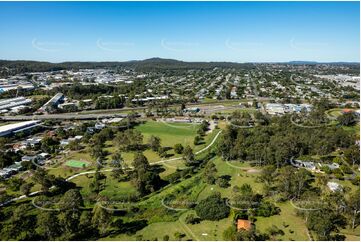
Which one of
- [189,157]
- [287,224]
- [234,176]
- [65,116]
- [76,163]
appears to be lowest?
[287,224]

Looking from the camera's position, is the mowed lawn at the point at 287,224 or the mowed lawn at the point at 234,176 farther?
the mowed lawn at the point at 234,176

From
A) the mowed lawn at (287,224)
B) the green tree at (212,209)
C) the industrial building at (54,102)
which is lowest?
the mowed lawn at (287,224)

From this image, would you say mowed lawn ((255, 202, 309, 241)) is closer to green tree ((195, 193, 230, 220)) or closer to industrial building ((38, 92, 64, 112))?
green tree ((195, 193, 230, 220))

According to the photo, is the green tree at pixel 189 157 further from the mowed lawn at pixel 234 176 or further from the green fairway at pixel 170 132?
the green fairway at pixel 170 132

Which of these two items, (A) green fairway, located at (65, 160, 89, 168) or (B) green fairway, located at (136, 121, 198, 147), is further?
(B) green fairway, located at (136, 121, 198, 147)

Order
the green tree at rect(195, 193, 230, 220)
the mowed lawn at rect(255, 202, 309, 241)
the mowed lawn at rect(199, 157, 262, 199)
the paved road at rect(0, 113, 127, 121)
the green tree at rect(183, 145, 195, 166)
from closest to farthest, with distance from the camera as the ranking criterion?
the mowed lawn at rect(255, 202, 309, 241), the green tree at rect(195, 193, 230, 220), the mowed lawn at rect(199, 157, 262, 199), the green tree at rect(183, 145, 195, 166), the paved road at rect(0, 113, 127, 121)

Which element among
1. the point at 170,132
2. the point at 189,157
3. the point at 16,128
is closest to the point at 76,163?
the point at 189,157

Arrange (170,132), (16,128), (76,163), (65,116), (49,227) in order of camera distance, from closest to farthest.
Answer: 1. (49,227)
2. (76,163)
3. (16,128)
4. (170,132)
5. (65,116)

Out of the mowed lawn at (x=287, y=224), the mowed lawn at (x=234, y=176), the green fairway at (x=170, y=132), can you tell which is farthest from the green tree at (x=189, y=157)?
the mowed lawn at (x=287, y=224)

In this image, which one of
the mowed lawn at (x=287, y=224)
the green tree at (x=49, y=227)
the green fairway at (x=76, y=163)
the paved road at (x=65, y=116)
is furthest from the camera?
the paved road at (x=65, y=116)

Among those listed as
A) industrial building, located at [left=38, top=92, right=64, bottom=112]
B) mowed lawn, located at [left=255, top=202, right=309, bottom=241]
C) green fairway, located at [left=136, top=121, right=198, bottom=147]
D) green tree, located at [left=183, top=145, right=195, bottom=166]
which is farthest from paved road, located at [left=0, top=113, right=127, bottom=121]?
mowed lawn, located at [left=255, top=202, right=309, bottom=241]

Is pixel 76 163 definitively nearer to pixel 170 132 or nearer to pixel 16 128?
pixel 170 132
